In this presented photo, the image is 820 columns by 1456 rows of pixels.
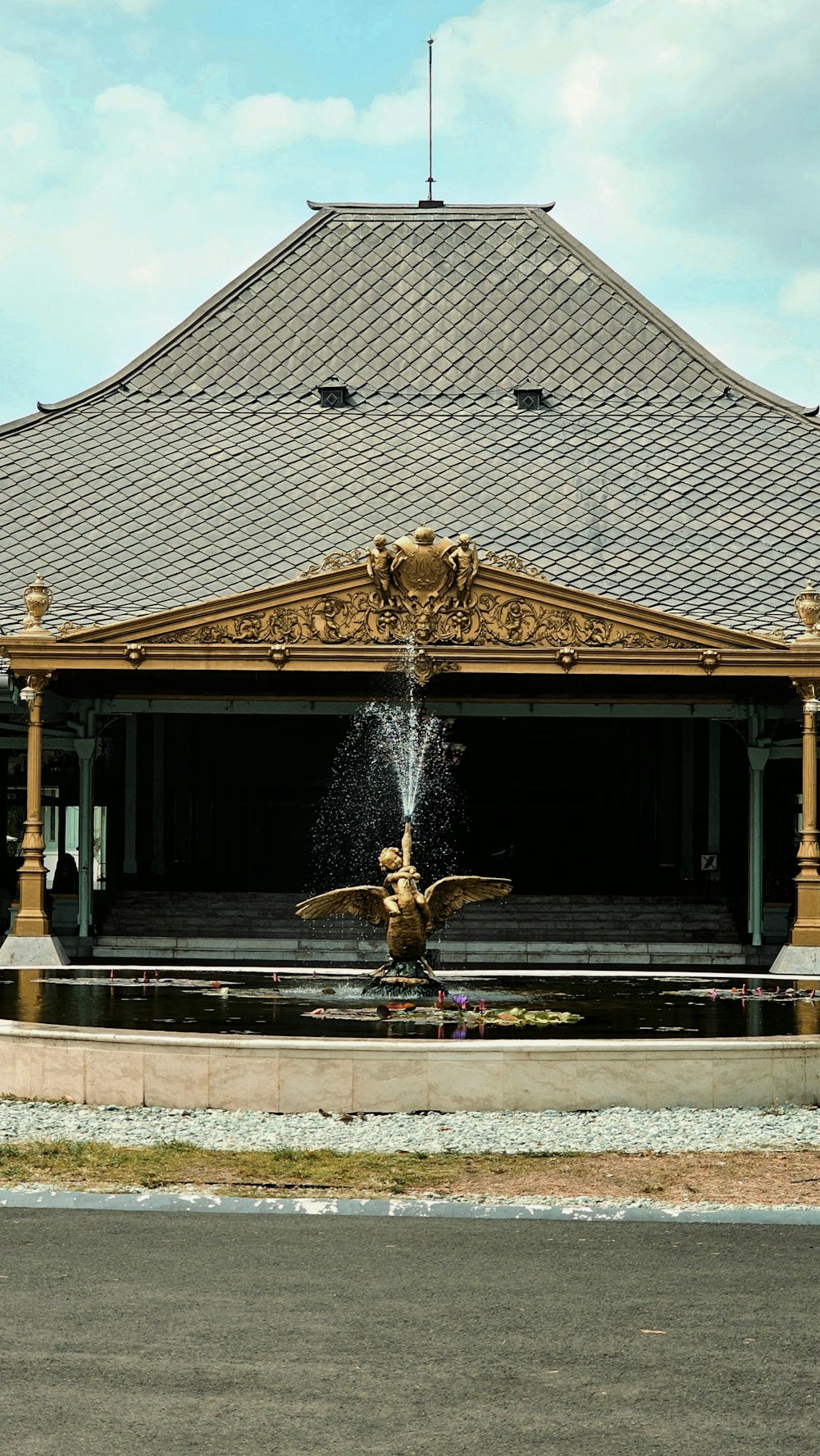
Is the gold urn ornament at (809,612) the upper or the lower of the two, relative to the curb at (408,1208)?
upper

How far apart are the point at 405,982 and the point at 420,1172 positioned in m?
6.52

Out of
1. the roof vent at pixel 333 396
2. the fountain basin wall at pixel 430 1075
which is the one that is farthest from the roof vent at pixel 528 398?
the fountain basin wall at pixel 430 1075

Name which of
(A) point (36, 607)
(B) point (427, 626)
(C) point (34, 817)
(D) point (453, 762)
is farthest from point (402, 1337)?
(D) point (453, 762)

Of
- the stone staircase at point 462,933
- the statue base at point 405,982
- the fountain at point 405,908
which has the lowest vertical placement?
the stone staircase at point 462,933

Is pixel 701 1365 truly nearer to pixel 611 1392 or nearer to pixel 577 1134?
pixel 611 1392

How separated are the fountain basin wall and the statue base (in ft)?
13.7

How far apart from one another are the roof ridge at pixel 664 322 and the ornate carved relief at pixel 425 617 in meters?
14.2

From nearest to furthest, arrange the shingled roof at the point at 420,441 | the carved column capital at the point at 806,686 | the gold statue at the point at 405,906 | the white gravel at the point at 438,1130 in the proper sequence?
the white gravel at the point at 438,1130 < the gold statue at the point at 405,906 < the carved column capital at the point at 806,686 < the shingled roof at the point at 420,441

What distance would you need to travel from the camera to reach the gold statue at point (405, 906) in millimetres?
16391

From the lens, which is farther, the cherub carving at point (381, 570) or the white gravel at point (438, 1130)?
the cherub carving at point (381, 570)

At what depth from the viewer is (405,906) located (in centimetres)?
1647

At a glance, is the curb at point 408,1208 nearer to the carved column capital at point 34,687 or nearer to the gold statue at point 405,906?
the gold statue at point 405,906

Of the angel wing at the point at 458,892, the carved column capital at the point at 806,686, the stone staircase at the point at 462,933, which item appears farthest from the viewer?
the stone staircase at the point at 462,933

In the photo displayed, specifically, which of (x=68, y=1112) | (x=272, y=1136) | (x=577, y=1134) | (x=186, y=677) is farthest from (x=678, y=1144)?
(x=186, y=677)
